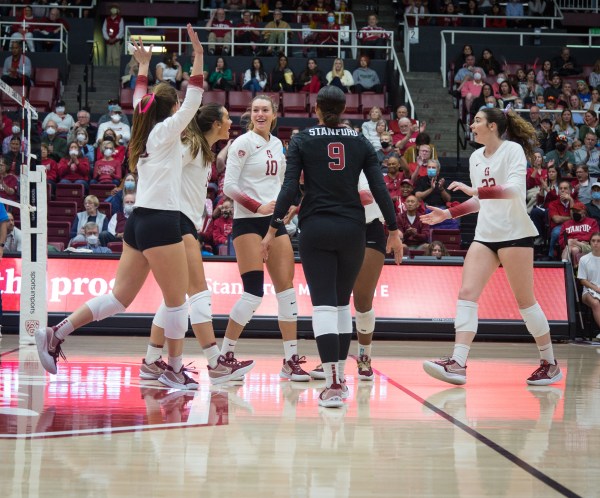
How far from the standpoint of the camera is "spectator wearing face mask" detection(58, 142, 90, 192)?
15.6m

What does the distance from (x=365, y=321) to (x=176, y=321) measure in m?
1.62

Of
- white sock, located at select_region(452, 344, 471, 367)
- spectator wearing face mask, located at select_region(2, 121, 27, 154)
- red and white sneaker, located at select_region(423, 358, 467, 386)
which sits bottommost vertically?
red and white sneaker, located at select_region(423, 358, 467, 386)

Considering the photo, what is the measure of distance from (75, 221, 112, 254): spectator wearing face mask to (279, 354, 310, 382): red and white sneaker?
232 inches

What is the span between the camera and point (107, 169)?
15742 mm

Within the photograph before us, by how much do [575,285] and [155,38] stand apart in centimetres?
1266

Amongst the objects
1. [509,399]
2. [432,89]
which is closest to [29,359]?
[509,399]

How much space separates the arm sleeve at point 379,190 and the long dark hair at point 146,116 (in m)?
1.39

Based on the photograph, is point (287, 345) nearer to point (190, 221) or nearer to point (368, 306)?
point (368, 306)

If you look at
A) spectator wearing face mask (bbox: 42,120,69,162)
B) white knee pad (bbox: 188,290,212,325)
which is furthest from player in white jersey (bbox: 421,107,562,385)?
spectator wearing face mask (bbox: 42,120,69,162)

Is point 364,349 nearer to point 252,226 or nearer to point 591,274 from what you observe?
point 252,226

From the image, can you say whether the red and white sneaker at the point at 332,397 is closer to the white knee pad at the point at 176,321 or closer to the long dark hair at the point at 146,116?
the white knee pad at the point at 176,321

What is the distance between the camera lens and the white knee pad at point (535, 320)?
23.1 feet

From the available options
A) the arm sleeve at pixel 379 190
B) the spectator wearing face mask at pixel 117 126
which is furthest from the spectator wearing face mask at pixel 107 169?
the arm sleeve at pixel 379 190

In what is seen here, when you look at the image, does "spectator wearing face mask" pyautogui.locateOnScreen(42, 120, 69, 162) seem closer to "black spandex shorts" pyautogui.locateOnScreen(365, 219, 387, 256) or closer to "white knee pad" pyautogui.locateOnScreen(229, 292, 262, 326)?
"white knee pad" pyautogui.locateOnScreen(229, 292, 262, 326)
